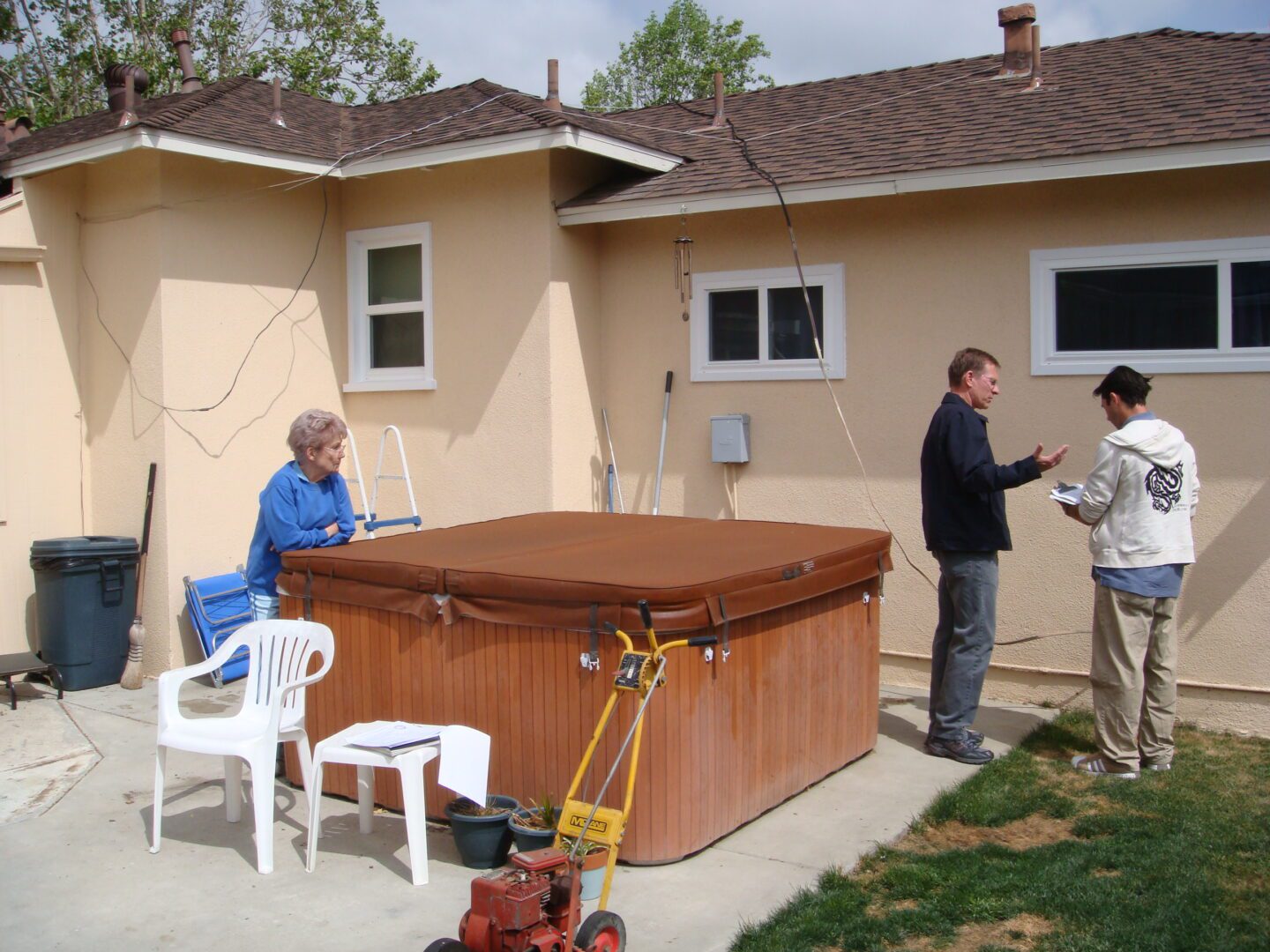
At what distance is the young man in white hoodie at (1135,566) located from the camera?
5.71 m

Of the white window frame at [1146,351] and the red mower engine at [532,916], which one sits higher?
the white window frame at [1146,351]

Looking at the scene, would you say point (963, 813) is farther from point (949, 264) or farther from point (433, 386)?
point (433, 386)

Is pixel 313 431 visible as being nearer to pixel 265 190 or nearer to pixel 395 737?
pixel 395 737

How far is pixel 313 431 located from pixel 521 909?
299 cm

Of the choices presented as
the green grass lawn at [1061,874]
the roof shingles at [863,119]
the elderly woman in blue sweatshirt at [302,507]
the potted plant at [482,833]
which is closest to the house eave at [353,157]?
the roof shingles at [863,119]

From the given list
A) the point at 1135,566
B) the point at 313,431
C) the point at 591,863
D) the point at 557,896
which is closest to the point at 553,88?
the point at 313,431

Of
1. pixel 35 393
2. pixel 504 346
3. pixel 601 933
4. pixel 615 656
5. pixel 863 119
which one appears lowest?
pixel 601 933

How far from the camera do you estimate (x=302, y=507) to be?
19.6 ft

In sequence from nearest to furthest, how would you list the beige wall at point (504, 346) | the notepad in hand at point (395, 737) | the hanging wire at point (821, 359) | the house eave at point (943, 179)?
A: the notepad in hand at point (395, 737) → the house eave at point (943, 179) → the hanging wire at point (821, 359) → the beige wall at point (504, 346)

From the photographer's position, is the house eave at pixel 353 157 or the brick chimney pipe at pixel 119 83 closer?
the house eave at pixel 353 157

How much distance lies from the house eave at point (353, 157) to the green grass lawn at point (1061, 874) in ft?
15.4

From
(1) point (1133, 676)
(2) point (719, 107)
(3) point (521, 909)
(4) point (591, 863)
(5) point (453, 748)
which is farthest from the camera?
(2) point (719, 107)

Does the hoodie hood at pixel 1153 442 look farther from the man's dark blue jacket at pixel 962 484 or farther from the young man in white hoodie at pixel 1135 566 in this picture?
the man's dark blue jacket at pixel 962 484

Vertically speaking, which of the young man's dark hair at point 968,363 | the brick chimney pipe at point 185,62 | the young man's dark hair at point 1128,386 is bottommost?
the young man's dark hair at point 1128,386
